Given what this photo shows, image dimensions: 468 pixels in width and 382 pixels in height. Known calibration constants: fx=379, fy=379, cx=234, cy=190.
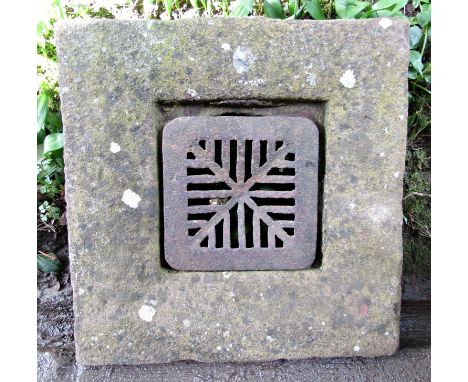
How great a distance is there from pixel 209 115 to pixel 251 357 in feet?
2.55

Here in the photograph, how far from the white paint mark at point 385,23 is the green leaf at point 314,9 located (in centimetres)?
33

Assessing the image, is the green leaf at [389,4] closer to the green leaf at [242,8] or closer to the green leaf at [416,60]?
the green leaf at [416,60]

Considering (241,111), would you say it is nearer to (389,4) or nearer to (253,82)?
(253,82)

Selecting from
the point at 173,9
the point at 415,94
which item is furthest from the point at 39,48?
the point at 415,94

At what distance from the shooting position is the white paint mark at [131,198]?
1171mm

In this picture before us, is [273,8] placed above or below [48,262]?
above

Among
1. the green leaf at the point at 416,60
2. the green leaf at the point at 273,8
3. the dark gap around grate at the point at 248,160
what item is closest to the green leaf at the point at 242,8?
the green leaf at the point at 273,8

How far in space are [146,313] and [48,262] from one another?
56 cm

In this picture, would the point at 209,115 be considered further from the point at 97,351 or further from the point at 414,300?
the point at 414,300

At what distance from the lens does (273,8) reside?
146 cm

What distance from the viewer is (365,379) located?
1.20 meters

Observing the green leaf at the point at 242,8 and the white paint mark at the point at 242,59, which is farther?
the green leaf at the point at 242,8

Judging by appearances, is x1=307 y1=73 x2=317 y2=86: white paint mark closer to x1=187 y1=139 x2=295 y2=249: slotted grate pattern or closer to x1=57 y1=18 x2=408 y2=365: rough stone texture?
x1=57 y1=18 x2=408 y2=365: rough stone texture

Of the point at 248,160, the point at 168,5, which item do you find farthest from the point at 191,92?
the point at 168,5
